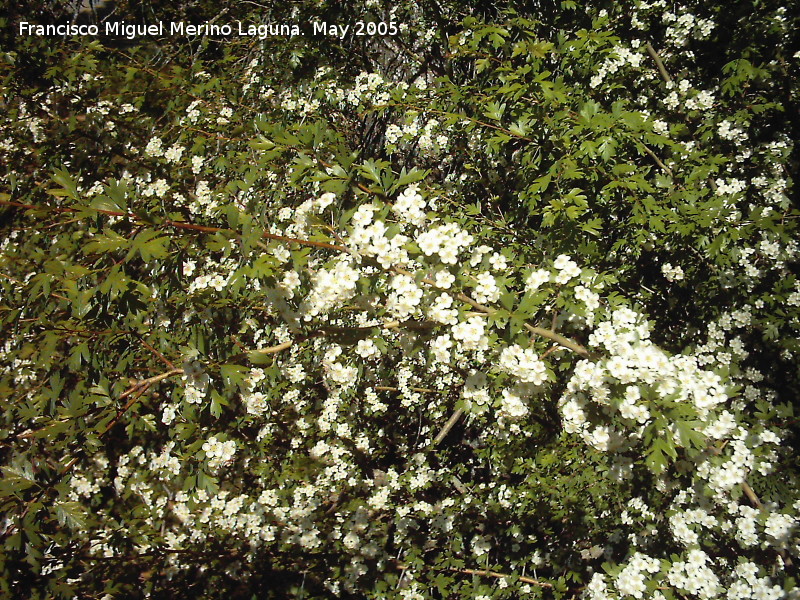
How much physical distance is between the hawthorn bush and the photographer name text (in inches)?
2.7

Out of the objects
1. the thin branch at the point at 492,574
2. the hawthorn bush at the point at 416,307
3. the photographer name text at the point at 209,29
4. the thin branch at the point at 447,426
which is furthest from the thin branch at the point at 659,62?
the thin branch at the point at 492,574

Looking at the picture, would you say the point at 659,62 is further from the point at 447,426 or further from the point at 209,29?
the point at 209,29

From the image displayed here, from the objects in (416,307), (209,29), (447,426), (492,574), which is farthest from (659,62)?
(209,29)

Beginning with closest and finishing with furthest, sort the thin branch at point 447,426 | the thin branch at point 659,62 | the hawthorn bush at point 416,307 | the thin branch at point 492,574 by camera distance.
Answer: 1. the hawthorn bush at point 416,307
2. the thin branch at point 492,574
3. the thin branch at point 659,62
4. the thin branch at point 447,426

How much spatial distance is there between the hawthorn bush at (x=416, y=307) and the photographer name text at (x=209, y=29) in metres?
0.07

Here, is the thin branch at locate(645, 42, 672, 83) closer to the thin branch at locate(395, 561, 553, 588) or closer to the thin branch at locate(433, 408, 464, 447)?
the thin branch at locate(433, 408, 464, 447)

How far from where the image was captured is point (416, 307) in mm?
1745

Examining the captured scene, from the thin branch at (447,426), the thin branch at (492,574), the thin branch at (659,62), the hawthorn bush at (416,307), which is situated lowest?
the thin branch at (492,574)

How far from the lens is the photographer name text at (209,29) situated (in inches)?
133

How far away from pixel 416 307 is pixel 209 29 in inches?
130

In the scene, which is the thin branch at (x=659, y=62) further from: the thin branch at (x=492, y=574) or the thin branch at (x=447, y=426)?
the thin branch at (x=492, y=574)

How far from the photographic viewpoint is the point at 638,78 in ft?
9.19

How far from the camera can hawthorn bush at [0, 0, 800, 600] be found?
5.56 feet

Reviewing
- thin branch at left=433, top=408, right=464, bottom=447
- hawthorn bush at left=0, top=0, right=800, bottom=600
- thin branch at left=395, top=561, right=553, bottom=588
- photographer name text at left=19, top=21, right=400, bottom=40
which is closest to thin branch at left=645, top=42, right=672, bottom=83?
hawthorn bush at left=0, top=0, right=800, bottom=600
